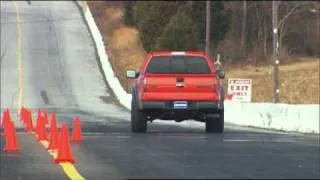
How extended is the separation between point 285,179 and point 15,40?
55.5 meters

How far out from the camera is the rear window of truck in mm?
20672

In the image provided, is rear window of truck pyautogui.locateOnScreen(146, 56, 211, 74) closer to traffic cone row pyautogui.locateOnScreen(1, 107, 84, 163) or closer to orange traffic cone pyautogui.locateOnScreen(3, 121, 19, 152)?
traffic cone row pyautogui.locateOnScreen(1, 107, 84, 163)

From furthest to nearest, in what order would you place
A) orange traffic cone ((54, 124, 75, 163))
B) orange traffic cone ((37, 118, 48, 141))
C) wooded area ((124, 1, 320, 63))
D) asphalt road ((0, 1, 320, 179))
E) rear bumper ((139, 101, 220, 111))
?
wooded area ((124, 1, 320, 63)) < rear bumper ((139, 101, 220, 111)) < orange traffic cone ((37, 118, 48, 141)) < orange traffic cone ((54, 124, 75, 163)) < asphalt road ((0, 1, 320, 179))

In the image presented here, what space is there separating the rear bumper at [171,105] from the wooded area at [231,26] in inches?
1421

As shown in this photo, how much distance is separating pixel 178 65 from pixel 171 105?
113cm

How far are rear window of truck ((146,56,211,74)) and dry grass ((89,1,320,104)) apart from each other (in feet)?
86.1

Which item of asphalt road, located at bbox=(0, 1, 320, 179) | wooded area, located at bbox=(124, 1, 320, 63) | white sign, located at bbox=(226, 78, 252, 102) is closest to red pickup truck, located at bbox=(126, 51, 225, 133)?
asphalt road, located at bbox=(0, 1, 320, 179)

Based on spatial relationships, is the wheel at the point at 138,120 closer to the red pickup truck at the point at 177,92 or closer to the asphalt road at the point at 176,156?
the red pickup truck at the point at 177,92

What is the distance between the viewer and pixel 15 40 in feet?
212

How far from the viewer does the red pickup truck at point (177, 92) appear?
20172 millimetres

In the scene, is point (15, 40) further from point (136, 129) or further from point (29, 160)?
point (29, 160)

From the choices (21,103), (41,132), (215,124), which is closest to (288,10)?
(21,103)

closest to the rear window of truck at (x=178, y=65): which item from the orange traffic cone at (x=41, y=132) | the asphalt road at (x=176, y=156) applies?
the asphalt road at (x=176, y=156)

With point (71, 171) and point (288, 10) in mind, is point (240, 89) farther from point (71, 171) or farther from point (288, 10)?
point (288, 10)
